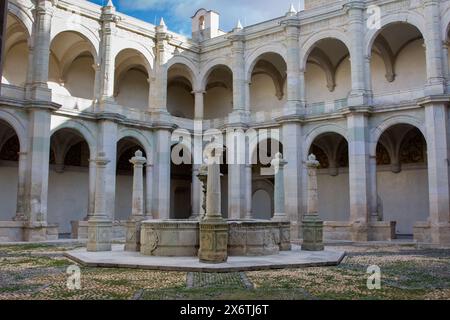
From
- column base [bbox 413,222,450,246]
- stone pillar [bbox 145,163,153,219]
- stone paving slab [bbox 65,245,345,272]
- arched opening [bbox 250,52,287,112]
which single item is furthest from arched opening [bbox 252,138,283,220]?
stone paving slab [bbox 65,245,345,272]

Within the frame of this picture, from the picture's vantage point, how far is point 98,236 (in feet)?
48.1

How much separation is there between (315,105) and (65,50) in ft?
45.6

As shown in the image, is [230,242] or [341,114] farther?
[341,114]

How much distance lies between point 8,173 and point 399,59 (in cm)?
2172

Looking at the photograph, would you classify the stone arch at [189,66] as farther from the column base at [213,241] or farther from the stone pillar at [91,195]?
the column base at [213,241]

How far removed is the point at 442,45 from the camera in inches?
797

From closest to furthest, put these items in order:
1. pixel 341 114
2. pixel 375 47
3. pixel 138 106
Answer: pixel 341 114 < pixel 375 47 < pixel 138 106

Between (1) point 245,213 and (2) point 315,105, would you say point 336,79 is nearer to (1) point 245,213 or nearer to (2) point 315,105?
(2) point 315,105

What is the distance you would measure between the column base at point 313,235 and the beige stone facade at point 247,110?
6986 mm

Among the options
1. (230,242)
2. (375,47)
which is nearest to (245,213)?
(375,47)

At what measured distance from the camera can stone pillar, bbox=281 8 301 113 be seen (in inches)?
954

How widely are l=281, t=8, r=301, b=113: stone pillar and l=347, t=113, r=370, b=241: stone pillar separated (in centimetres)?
354

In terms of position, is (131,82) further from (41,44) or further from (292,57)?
(292,57)

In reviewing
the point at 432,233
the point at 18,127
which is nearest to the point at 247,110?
the point at 432,233
